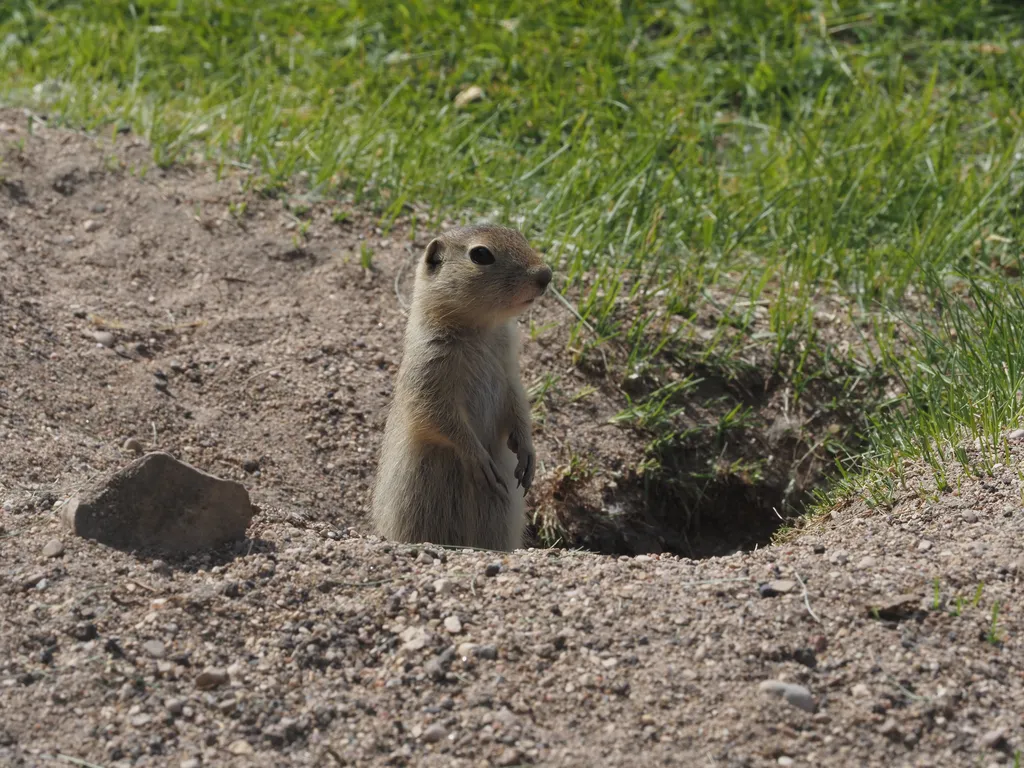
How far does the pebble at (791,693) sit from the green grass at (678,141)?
1.30m

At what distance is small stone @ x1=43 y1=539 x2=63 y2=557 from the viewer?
349 centimetres

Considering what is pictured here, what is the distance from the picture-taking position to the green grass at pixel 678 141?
5.70 metres

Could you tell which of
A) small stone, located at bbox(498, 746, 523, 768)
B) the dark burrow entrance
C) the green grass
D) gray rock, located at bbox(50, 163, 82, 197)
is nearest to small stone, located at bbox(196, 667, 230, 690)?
small stone, located at bbox(498, 746, 523, 768)

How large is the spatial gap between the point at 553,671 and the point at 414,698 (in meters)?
0.35

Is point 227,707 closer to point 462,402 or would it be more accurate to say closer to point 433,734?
point 433,734

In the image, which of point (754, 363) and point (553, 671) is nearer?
point (553, 671)

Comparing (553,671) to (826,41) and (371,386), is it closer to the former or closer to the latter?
(371,386)

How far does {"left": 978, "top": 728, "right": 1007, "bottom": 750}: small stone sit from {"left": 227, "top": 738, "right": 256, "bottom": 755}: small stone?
64.5 inches

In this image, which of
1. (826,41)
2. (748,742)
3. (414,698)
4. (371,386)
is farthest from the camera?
(826,41)

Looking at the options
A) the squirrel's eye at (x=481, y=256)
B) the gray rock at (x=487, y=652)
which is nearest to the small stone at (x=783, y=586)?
the gray rock at (x=487, y=652)

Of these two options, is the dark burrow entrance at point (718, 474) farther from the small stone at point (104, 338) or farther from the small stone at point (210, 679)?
the small stone at point (210, 679)

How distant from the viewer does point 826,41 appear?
7.83m

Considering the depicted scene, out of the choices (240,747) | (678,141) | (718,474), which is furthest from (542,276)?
(678,141)

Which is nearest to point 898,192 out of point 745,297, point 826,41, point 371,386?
point 745,297
